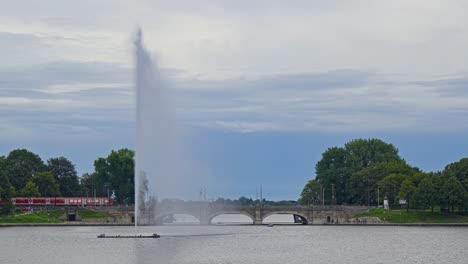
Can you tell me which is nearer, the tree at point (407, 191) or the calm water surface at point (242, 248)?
the calm water surface at point (242, 248)

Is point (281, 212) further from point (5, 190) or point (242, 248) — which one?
point (242, 248)

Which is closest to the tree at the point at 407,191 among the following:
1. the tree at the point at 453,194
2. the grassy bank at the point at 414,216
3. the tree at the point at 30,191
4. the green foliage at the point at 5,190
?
the grassy bank at the point at 414,216

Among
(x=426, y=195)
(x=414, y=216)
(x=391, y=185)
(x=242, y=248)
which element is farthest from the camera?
(x=391, y=185)

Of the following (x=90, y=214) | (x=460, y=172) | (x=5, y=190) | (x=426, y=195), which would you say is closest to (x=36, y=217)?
(x=5, y=190)

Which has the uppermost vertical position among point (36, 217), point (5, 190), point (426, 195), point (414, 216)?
point (5, 190)

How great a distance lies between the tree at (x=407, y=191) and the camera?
17950 centimetres

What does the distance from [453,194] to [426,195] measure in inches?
208

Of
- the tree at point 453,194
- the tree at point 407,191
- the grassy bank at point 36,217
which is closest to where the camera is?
the tree at point 453,194

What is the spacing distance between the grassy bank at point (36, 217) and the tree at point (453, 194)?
76658 mm

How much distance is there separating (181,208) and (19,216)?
113 feet

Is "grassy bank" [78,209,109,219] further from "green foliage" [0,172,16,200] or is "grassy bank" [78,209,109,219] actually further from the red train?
"green foliage" [0,172,16,200]

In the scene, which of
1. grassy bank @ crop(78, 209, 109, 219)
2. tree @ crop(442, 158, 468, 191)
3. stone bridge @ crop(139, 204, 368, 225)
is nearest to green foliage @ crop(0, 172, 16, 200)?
grassy bank @ crop(78, 209, 109, 219)

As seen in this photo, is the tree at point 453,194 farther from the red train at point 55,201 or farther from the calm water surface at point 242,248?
the red train at point 55,201

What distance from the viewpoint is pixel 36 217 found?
177m
